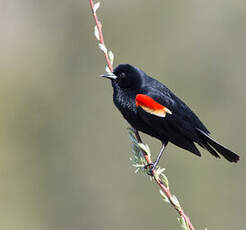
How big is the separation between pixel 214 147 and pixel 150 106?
478mm

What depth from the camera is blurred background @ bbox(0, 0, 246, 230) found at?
11203mm

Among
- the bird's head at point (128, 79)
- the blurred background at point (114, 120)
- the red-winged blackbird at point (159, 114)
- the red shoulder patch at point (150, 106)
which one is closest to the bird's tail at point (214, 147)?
the red-winged blackbird at point (159, 114)

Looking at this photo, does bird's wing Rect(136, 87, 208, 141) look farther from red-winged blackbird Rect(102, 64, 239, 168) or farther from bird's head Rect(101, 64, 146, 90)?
bird's head Rect(101, 64, 146, 90)

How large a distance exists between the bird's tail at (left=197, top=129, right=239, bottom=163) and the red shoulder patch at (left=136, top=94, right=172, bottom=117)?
0.26 metres

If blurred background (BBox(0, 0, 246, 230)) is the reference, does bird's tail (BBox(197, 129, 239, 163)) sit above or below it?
above

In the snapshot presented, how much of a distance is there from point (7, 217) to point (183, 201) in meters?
3.18

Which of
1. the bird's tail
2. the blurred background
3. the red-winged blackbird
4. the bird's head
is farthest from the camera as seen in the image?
the blurred background

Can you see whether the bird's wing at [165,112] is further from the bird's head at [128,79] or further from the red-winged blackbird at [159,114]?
the bird's head at [128,79]

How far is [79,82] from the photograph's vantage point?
14.1 m

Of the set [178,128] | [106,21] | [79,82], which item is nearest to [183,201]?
[79,82]

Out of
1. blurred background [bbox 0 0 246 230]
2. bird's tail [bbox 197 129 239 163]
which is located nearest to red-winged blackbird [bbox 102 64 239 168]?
bird's tail [bbox 197 129 239 163]

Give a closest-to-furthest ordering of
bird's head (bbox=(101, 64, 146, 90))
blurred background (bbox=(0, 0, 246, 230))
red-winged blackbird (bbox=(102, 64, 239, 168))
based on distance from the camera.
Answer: red-winged blackbird (bbox=(102, 64, 239, 168)) < bird's head (bbox=(101, 64, 146, 90)) < blurred background (bbox=(0, 0, 246, 230))

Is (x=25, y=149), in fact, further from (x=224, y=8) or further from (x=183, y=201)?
(x=224, y=8)

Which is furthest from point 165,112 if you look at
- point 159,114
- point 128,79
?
point 128,79
